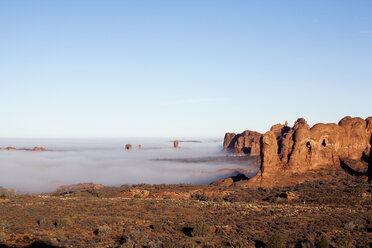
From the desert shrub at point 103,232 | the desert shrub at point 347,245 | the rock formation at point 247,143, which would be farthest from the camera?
the rock formation at point 247,143

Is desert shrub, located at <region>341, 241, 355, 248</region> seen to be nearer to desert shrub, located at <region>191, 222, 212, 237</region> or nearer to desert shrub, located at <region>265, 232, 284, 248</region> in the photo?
desert shrub, located at <region>265, 232, 284, 248</region>

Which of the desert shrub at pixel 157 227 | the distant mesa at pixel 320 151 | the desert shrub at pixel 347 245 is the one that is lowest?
the desert shrub at pixel 157 227

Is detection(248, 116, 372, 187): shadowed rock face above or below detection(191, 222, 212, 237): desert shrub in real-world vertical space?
above

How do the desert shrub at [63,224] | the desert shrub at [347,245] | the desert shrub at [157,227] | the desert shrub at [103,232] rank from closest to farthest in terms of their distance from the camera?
the desert shrub at [347,245]
the desert shrub at [103,232]
the desert shrub at [63,224]
the desert shrub at [157,227]

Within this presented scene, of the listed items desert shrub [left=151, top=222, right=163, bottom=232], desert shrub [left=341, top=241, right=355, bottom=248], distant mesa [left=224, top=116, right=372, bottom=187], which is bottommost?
desert shrub [left=151, top=222, right=163, bottom=232]

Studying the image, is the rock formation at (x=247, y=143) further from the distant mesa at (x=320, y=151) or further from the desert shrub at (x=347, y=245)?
the desert shrub at (x=347, y=245)

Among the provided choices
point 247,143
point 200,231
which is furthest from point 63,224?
point 247,143

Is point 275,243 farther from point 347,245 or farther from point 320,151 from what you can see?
point 320,151

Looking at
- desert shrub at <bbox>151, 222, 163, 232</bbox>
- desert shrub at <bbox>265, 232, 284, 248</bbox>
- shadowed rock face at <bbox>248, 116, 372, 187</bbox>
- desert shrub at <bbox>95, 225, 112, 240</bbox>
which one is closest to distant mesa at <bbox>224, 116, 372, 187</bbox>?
shadowed rock face at <bbox>248, 116, 372, 187</bbox>

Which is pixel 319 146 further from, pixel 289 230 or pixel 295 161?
pixel 289 230

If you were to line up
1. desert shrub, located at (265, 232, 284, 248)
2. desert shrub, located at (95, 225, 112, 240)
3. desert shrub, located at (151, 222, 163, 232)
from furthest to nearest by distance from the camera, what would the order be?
desert shrub, located at (151, 222, 163, 232), desert shrub, located at (95, 225, 112, 240), desert shrub, located at (265, 232, 284, 248)

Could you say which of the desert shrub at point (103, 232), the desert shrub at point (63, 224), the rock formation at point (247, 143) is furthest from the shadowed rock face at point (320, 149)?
the rock formation at point (247, 143)

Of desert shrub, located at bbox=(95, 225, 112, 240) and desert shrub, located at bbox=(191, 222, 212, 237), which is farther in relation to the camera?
desert shrub, located at bbox=(191, 222, 212, 237)

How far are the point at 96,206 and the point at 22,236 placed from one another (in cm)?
1257
